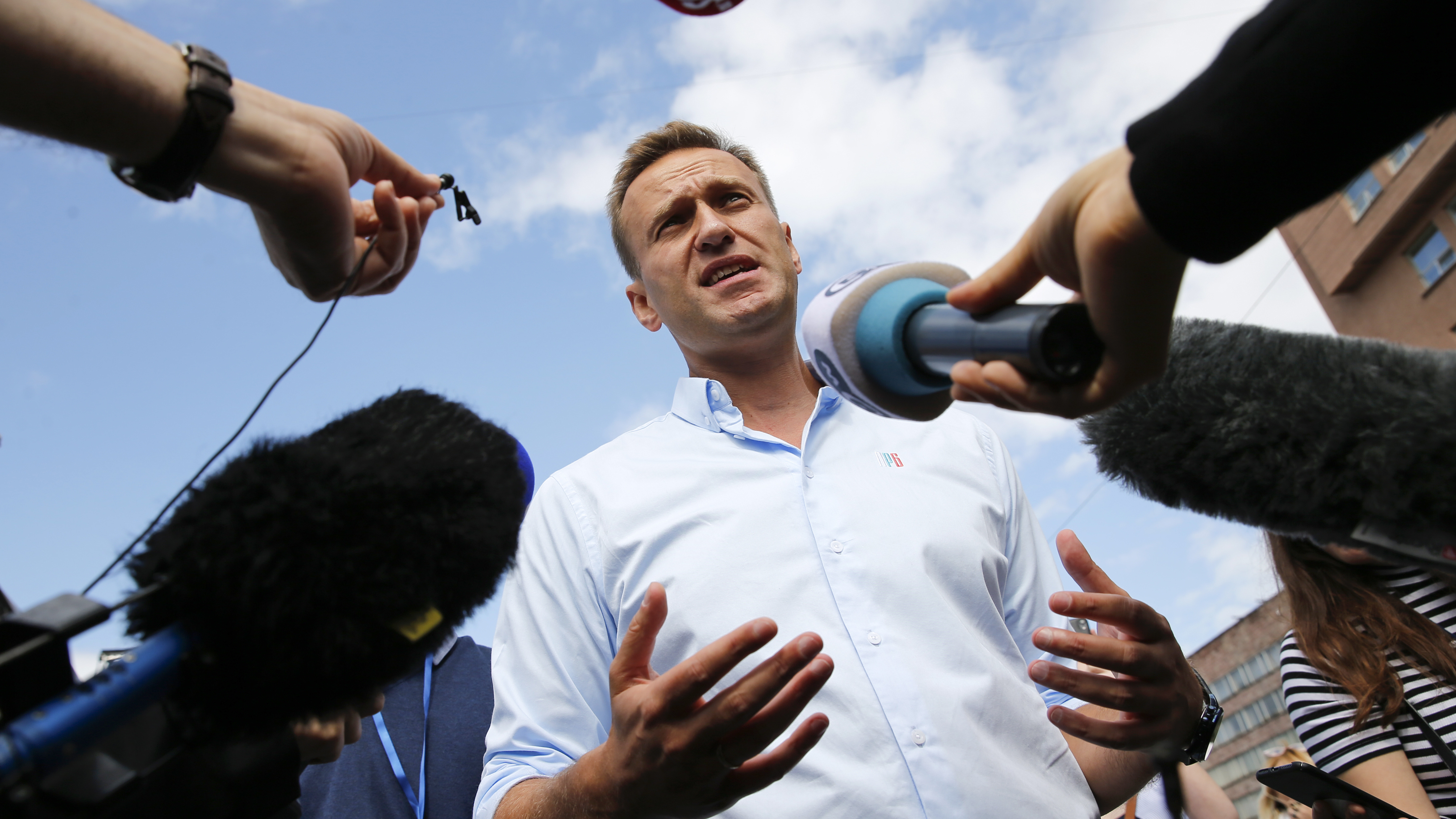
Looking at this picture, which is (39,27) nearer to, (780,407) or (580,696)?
(580,696)

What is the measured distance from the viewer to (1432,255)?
22875 mm

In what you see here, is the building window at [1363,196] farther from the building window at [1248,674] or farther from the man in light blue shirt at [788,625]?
the man in light blue shirt at [788,625]

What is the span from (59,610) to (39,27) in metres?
Answer: 0.70

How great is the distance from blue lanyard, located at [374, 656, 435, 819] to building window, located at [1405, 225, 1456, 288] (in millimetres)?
27357

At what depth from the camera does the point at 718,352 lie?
2.91 metres

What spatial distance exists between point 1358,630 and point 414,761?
300 cm

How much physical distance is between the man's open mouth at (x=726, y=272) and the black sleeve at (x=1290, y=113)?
2.05 metres

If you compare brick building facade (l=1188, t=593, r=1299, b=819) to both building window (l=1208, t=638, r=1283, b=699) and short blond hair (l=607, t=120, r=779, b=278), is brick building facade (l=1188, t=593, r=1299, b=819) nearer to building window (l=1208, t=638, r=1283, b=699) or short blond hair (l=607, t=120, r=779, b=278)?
building window (l=1208, t=638, r=1283, b=699)

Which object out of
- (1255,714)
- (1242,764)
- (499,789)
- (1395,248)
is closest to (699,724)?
(499,789)

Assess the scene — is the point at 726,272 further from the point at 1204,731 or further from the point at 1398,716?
the point at 1398,716

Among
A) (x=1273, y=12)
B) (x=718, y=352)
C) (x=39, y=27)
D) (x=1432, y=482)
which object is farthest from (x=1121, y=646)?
(x=39, y=27)

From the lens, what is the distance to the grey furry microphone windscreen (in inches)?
42.2

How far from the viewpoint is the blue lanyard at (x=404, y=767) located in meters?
2.56

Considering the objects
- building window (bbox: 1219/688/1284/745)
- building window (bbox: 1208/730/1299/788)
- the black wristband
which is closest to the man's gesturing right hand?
the black wristband
